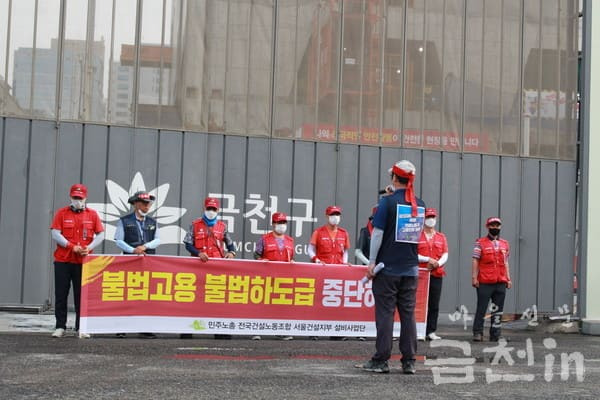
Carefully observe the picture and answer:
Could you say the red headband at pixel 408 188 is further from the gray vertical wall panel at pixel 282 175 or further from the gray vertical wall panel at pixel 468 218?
the gray vertical wall panel at pixel 468 218

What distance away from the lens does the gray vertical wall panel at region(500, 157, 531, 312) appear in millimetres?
17375

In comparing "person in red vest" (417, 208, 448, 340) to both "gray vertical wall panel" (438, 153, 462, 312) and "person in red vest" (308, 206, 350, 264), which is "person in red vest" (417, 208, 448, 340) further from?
"gray vertical wall panel" (438, 153, 462, 312)

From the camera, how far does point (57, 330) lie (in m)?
11.7

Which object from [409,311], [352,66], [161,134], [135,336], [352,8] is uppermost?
[352,8]

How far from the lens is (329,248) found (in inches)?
534

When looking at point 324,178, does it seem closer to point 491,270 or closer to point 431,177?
point 431,177

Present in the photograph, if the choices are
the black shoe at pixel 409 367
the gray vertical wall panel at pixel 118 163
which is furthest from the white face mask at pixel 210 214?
the black shoe at pixel 409 367

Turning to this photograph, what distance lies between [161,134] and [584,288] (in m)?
8.01

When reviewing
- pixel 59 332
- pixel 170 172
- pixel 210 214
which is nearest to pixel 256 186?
pixel 170 172

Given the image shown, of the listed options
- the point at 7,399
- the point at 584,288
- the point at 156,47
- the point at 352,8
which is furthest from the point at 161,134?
the point at 7,399

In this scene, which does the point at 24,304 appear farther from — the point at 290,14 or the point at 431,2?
the point at 431,2

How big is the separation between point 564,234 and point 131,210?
814 centimetres

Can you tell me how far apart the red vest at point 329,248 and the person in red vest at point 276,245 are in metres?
0.45

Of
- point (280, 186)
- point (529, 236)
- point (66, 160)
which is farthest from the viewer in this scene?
point (529, 236)
